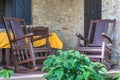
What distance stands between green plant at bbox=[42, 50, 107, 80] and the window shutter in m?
3.78

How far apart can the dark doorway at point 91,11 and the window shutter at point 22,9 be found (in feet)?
4.33

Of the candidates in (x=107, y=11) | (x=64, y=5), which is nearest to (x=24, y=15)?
(x=64, y=5)

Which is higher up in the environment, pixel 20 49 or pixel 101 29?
pixel 101 29

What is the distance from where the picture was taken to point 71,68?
10.5ft

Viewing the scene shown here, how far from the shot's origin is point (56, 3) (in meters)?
7.27

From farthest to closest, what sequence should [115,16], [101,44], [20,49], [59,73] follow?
[115,16], [101,44], [20,49], [59,73]

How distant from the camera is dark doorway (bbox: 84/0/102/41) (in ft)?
20.0

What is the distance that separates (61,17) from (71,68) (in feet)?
13.7

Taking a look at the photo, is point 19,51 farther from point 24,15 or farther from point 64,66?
point 24,15

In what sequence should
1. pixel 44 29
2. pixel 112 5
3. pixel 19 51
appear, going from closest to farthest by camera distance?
pixel 19 51 → pixel 112 5 → pixel 44 29

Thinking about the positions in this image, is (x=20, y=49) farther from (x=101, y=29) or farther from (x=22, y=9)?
(x=22, y=9)

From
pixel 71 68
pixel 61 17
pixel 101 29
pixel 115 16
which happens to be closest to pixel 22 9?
pixel 61 17

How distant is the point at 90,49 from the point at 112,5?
103 centimetres

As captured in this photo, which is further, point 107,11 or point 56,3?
point 56,3
